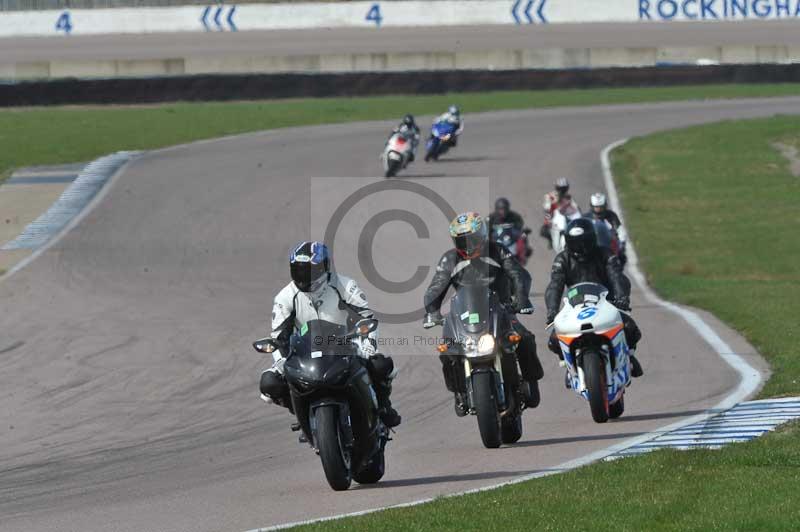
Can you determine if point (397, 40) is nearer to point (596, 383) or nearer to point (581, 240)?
point (581, 240)

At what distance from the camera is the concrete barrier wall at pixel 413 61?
1870 inches

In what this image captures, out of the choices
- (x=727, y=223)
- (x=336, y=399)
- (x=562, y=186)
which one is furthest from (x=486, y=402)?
(x=727, y=223)

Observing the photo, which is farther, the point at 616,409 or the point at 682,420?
the point at 616,409

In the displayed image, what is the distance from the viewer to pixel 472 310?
11.2 metres

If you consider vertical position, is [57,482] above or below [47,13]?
below

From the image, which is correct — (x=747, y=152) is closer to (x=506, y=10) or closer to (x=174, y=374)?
(x=506, y=10)

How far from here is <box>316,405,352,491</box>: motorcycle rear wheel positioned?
30.9 ft

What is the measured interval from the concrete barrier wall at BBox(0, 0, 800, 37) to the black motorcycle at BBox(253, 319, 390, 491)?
4237cm

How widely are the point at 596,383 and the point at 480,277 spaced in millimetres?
1343

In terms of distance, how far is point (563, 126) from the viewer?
4094 cm

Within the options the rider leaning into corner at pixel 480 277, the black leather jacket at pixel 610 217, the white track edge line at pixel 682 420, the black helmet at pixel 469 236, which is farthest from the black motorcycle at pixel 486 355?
the black leather jacket at pixel 610 217

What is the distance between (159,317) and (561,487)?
1099 centimetres

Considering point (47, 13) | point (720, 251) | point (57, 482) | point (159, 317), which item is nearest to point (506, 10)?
point (47, 13)

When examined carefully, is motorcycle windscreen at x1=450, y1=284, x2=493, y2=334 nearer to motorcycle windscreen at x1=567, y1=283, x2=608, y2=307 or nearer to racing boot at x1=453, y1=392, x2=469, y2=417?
racing boot at x1=453, y1=392, x2=469, y2=417
